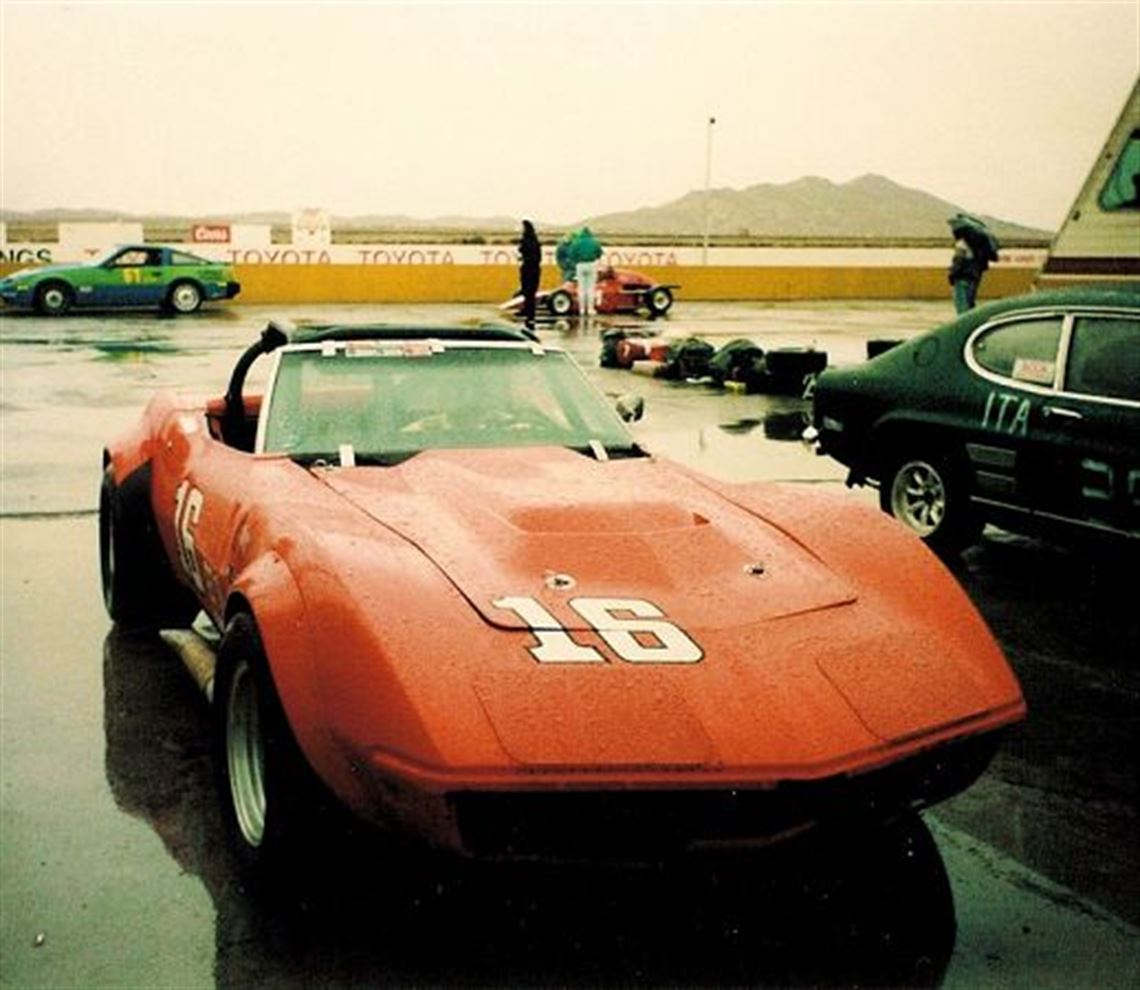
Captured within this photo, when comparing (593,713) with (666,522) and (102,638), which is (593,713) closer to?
(666,522)

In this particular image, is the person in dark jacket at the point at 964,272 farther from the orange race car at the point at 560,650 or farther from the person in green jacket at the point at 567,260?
the orange race car at the point at 560,650

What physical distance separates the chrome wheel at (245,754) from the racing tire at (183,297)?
22.0 metres

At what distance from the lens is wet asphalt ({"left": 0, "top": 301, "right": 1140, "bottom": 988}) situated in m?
2.81

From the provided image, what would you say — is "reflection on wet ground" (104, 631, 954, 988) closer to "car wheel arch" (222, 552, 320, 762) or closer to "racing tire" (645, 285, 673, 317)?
"car wheel arch" (222, 552, 320, 762)

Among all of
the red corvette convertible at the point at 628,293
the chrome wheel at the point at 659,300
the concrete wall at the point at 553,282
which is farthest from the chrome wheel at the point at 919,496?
the concrete wall at the point at 553,282

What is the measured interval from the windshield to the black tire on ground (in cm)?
104

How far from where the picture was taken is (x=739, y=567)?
10.8ft

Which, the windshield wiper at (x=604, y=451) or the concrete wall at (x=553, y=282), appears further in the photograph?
the concrete wall at (x=553, y=282)

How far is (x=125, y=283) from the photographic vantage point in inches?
934

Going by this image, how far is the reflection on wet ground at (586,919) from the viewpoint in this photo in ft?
9.12

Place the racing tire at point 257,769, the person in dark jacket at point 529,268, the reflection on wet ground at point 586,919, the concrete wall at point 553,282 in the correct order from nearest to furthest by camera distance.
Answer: the reflection on wet ground at point 586,919
the racing tire at point 257,769
the person in dark jacket at point 529,268
the concrete wall at point 553,282

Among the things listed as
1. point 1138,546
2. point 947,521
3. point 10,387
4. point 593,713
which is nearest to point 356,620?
point 593,713

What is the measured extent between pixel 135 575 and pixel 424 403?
153cm

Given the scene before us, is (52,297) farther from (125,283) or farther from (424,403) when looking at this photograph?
(424,403)
